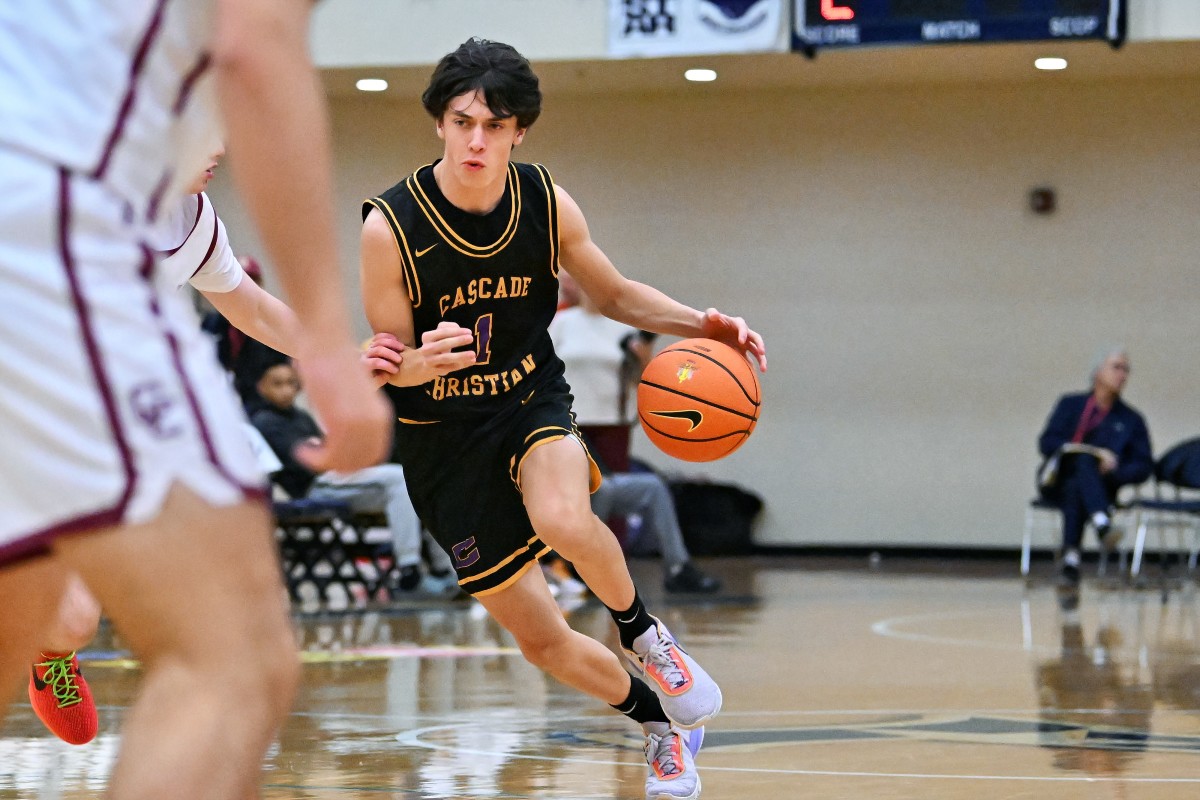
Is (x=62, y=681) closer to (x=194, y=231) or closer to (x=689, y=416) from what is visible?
(x=194, y=231)

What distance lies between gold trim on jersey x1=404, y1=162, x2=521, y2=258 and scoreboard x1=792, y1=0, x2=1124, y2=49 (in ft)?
23.1

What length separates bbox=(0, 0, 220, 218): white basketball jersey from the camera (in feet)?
4.68

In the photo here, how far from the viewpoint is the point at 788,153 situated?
1351cm

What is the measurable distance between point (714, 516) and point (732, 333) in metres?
9.27

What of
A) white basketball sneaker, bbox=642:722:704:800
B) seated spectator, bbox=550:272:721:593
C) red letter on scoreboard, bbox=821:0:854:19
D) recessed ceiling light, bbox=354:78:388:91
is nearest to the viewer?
white basketball sneaker, bbox=642:722:704:800

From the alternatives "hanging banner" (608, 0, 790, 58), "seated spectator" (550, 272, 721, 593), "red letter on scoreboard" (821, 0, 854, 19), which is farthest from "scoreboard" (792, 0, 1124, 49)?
"seated spectator" (550, 272, 721, 593)

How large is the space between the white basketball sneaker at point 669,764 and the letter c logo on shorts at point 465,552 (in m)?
0.59

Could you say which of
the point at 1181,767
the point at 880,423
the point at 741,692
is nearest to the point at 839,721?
the point at 741,692

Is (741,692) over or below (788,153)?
below

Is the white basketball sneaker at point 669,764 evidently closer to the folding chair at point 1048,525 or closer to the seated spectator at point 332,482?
the seated spectator at point 332,482

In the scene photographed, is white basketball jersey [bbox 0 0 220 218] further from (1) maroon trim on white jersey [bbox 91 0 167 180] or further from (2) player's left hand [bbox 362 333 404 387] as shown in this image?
(2) player's left hand [bbox 362 333 404 387]

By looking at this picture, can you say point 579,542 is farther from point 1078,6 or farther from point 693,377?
point 1078,6

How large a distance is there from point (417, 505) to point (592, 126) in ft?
32.5

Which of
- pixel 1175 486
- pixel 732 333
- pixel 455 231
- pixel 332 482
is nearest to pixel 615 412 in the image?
pixel 332 482
